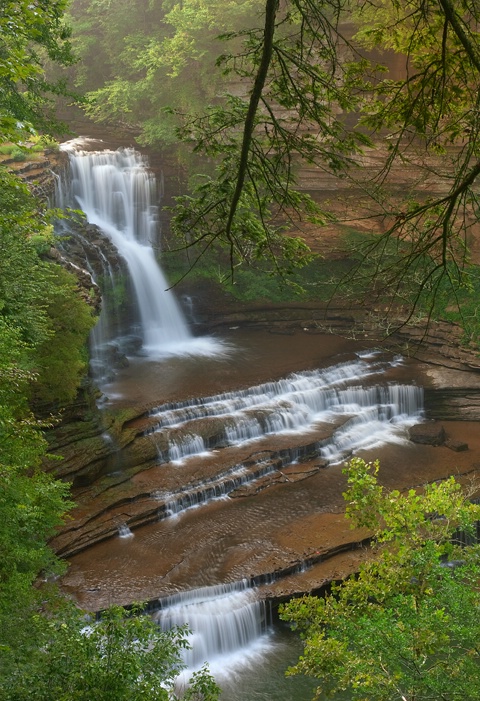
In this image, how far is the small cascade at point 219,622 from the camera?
10617 millimetres

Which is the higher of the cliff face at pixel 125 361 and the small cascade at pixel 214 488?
the cliff face at pixel 125 361

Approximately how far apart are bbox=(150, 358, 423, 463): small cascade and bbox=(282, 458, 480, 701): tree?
7.12 metres

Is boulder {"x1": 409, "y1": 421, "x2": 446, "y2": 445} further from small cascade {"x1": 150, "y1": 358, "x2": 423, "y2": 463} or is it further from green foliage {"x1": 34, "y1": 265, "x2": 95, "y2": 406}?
green foliage {"x1": 34, "y1": 265, "x2": 95, "y2": 406}

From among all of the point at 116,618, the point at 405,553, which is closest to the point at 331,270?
the point at 405,553

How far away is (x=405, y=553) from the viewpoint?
25.0ft

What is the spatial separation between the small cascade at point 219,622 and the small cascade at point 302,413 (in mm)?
4213

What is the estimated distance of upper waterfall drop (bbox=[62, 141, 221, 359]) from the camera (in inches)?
870

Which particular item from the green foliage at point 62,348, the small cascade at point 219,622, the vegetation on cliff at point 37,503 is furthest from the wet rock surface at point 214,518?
the green foliage at point 62,348

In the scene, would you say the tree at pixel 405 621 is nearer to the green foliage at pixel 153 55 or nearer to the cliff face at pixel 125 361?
the cliff face at pixel 125 361

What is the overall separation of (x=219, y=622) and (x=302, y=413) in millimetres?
7184

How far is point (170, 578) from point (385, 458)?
664 cm

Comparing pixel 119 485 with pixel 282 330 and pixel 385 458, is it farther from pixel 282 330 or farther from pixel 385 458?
pixel 282 330

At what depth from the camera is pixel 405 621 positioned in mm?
6859

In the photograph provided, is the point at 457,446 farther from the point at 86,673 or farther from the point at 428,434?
the point at 86,673
